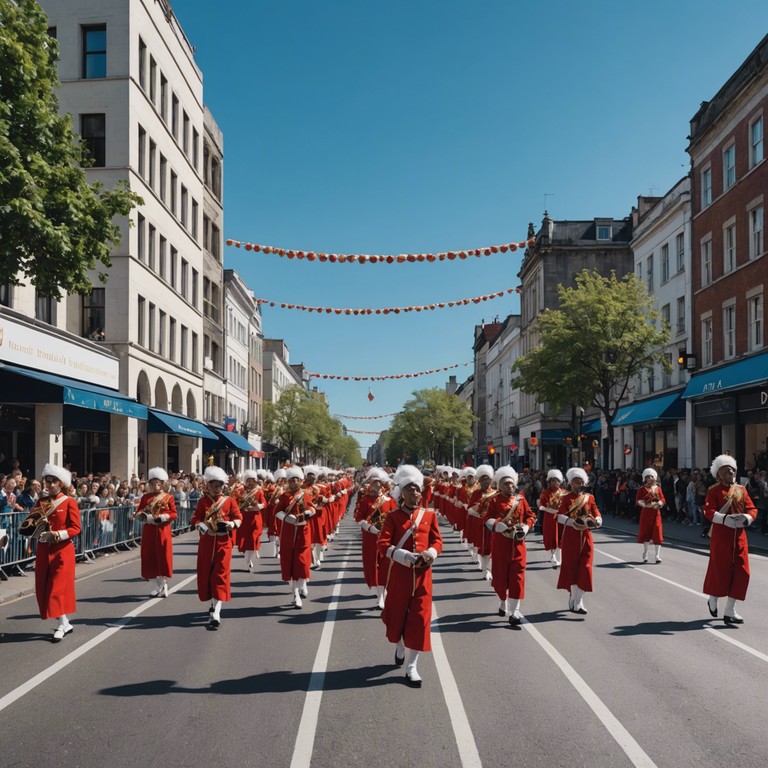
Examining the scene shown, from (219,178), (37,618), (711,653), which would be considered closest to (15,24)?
(37,618)

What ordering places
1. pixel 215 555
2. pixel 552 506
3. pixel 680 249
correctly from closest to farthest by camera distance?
pixel 215 555 → pixel 552 506 → pixel 680 249

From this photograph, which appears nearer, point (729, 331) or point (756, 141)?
point (756, 141)

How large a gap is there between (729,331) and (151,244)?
2238 cm

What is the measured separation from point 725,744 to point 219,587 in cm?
612

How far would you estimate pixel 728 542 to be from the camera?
34.1 feet

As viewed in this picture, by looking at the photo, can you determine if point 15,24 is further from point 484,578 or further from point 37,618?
point 484,578

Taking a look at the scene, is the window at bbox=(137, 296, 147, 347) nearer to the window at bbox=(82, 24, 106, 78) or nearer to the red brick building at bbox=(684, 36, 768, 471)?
the window at bbox=(82, 24, 106, 78)

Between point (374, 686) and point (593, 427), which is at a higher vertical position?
point (593, 427)

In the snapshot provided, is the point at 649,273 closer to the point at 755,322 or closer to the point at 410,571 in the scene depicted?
the point at 755,322

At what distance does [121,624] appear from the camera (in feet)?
33.9

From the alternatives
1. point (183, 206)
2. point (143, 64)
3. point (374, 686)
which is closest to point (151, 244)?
point (183, 206)

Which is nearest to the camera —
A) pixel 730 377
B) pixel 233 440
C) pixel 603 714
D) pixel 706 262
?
pixel 603 714

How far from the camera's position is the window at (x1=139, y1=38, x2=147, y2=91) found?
32.9 meters

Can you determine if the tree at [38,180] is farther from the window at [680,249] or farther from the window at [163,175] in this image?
the window at [680,249]
